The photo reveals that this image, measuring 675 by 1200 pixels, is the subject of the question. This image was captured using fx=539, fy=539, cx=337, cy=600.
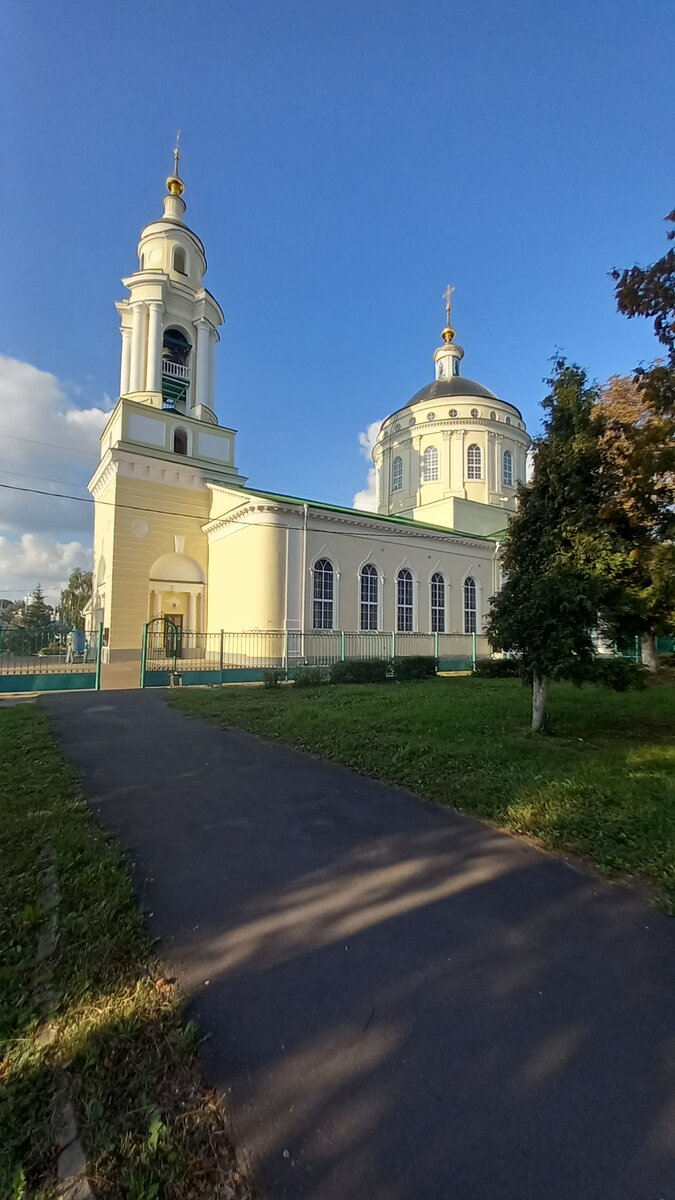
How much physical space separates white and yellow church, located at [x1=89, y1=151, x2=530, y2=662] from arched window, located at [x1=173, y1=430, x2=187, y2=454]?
62 millimetres

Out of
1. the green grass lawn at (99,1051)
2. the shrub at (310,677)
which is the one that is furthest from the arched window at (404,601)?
the green grass lawn at (99,1051)

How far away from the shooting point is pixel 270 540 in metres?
23.8

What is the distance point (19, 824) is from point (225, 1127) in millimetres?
3756

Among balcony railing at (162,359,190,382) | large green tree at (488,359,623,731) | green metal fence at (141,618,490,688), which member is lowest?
green metal fence at (141,618,490,688)

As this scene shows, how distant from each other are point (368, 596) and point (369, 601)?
0.26 meters

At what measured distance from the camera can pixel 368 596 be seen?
2798cm

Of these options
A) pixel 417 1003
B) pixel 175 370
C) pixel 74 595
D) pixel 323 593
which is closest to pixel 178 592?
pixel 323 593

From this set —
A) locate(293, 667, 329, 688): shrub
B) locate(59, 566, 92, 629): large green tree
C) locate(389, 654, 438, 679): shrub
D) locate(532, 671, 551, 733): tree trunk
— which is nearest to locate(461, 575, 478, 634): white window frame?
locate(389, 654, 438, 679): shrub

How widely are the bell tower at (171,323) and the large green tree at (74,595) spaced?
35756 millimetres

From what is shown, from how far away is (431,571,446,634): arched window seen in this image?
3050cm

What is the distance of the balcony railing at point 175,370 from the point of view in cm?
2972

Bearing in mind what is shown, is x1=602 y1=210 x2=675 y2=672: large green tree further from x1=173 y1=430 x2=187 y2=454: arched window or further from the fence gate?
x1=173 y1=430 x2=187 y2=454: arched window

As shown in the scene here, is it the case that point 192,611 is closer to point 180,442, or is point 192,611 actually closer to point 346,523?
point 346,523

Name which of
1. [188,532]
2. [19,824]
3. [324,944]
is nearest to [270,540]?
[188,532]
